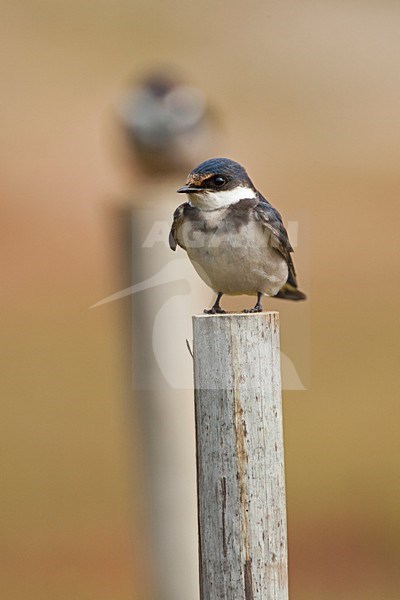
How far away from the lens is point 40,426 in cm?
390

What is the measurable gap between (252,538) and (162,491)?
2.65 feet

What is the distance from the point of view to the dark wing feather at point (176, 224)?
2096mm

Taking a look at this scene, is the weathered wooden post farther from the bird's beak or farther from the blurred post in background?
the blurred post in background

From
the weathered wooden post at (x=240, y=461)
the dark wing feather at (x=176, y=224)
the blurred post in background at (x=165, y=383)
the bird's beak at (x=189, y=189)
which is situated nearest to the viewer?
the weathered wooden post at (x=240, y=461)

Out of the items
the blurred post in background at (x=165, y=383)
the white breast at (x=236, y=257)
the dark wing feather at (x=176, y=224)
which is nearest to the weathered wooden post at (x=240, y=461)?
the white breast at (x=236, y=257)

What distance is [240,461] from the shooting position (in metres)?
1.55

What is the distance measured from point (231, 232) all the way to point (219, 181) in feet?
0.34

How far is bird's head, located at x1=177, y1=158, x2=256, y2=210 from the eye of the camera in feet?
6.46

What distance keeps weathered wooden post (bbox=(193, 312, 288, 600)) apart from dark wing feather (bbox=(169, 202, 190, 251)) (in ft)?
1.82

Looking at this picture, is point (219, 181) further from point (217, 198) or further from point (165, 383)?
point (165, 383)

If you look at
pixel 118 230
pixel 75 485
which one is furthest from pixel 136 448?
pixel 75 485

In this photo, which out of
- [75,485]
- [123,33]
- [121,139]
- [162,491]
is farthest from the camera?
[123,33]

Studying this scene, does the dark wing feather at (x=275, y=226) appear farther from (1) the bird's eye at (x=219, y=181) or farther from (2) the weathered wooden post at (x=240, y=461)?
(2) the weathered wooden post at (x=240, y=461)

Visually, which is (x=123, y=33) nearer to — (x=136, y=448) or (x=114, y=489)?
(x=114, y=489)
